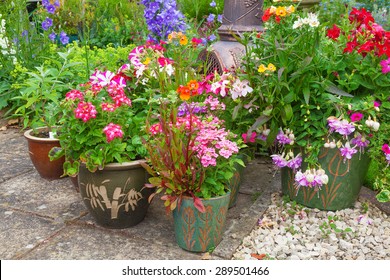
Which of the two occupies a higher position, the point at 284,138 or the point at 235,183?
the point at 284,138

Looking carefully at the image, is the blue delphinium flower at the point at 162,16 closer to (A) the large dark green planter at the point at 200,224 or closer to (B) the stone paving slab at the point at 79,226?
(B) the stone paving slab at the point at 79,226

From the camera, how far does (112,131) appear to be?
8.16 feet

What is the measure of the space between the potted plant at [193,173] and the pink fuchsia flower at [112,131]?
0.53 ft

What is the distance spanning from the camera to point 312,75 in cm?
277

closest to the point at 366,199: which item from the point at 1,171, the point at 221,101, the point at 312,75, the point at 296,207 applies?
the point at 296,207

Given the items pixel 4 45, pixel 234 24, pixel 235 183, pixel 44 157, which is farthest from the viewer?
pixel 4 45

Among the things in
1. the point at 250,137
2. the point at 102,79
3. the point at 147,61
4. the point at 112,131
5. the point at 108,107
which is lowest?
the point at 250,137

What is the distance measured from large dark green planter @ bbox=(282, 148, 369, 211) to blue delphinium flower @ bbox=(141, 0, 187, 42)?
1.46 metres

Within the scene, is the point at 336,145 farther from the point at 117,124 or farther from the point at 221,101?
the point at 117,124

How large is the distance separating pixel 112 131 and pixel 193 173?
0.50 meters

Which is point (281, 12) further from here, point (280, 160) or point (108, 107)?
point (108, 107)

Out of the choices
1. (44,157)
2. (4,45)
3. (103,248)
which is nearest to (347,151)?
(103,248)

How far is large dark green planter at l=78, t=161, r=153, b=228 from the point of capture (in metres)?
2.64

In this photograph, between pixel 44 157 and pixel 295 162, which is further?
pixel 44 157
